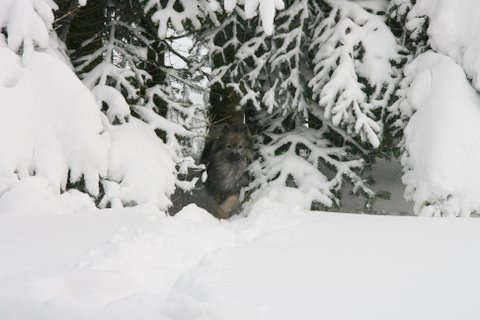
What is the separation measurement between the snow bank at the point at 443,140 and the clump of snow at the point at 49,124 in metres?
3.72

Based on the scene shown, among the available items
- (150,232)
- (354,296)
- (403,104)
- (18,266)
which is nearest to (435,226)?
(354,296)

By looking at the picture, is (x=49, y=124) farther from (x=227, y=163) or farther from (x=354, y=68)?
(x=227, y=163)

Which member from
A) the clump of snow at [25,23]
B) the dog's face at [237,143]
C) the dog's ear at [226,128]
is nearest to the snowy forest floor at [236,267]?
the clump of snow at [25,23]

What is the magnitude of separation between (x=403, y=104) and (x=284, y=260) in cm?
437

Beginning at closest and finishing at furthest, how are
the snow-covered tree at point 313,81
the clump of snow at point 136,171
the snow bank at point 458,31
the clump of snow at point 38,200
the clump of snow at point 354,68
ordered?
the clump of snow at point 38,200, the clump of snow at point 136,171, the snow bank at point 458,31, the clump of snow at point 354,68, the snow-covered tree at point 313,81

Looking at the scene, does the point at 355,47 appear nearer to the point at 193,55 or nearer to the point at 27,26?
the point at 193,55

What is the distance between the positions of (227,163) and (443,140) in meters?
3.85

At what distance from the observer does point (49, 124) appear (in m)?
5.11

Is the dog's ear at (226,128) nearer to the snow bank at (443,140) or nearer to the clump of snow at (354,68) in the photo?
the clump of snow at (354,68)

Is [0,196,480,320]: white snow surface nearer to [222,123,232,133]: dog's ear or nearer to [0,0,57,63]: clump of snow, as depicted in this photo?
[0,0,57,63]: clump of snow

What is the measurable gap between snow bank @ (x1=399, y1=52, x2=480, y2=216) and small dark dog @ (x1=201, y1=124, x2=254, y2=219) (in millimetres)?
2685

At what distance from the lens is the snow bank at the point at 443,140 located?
605cm

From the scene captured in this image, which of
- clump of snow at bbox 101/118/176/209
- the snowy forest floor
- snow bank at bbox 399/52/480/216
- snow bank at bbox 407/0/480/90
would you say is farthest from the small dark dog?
the snowy forest floor

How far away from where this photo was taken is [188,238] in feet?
12.6
